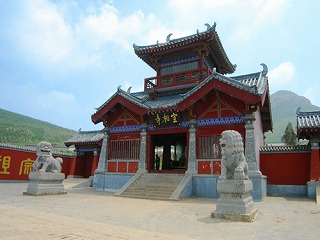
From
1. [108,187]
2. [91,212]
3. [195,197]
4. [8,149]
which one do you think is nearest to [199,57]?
[195,197]

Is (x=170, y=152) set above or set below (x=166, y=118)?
below

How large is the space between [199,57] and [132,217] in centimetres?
1186

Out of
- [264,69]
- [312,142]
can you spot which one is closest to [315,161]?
[312,142]

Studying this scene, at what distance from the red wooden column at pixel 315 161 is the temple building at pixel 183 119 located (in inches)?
105

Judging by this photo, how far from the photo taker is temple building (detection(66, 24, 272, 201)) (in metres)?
12.3

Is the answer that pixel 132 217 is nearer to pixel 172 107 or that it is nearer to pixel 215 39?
pixel 172 107

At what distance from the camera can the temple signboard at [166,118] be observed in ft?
46.1

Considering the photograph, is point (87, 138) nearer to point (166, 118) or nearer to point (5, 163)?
point (5, 163)

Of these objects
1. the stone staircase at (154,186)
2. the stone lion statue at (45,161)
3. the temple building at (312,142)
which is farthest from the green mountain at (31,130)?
the stone lion statue at (45,161)

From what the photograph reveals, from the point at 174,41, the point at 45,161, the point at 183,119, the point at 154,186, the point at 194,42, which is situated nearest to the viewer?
the point at 45,161

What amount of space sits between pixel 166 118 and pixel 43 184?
687 cm

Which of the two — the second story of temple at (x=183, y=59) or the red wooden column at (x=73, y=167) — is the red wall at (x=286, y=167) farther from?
the red wooden column at (x=73, y=167)

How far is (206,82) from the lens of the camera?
1276cm

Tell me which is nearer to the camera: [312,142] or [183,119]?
[312,142]
